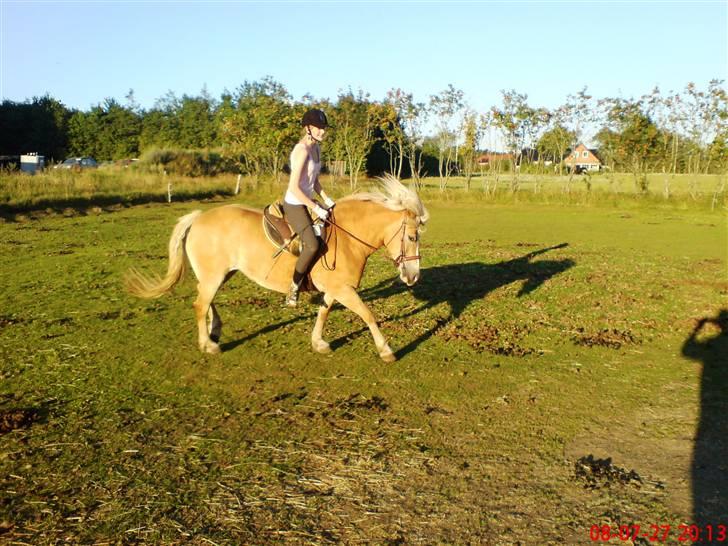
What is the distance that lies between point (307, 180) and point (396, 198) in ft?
3.78

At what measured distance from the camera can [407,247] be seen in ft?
24.5

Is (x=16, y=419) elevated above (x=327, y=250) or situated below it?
below

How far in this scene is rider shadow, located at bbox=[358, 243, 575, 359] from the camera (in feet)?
35.0

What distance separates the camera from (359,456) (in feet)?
16.3

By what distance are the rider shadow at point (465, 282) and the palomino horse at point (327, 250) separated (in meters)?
1.33

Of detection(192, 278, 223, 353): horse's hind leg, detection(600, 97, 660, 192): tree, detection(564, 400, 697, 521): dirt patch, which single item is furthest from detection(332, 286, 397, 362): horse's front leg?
detection(600, 97, 660, 192): tree

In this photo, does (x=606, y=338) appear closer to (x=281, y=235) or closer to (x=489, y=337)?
(x=489, y=337)

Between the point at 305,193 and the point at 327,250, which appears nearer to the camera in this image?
the point at 305,193

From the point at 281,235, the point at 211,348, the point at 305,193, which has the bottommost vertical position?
the point at 211,348

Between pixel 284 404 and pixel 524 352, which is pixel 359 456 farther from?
pixel 524 352

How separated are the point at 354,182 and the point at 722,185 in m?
24.5

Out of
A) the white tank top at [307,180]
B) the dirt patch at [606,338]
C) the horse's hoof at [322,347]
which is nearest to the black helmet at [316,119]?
the white tank top at [307,180]

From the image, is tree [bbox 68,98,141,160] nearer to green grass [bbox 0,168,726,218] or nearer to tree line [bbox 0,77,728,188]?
tree line [bbox 0,77,728,188]

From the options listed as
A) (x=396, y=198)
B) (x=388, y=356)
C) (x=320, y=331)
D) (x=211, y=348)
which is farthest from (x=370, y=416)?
(x=396, y=198)
